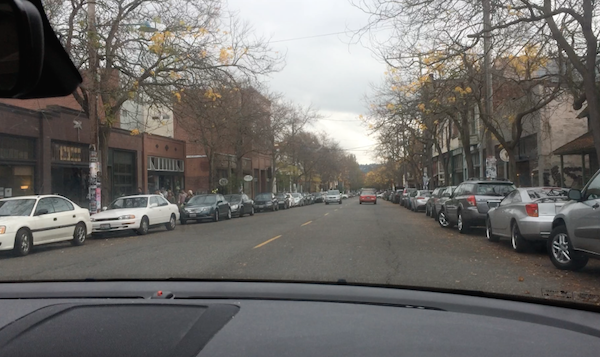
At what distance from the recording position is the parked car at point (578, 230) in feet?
24.9

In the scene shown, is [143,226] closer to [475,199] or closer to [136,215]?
[136,215]

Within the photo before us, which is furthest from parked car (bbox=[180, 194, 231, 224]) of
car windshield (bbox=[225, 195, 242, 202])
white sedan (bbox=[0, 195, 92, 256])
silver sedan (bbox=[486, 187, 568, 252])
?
silver sedan (bbox=[486, 187, 568, 252])

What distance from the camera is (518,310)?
351 cm

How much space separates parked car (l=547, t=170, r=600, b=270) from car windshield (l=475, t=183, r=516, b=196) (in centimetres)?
631

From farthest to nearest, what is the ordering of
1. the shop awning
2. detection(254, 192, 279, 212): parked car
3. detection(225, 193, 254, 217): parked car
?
detection(254, 192, 279, 212): parked car, detection(225, 193, 254, 217): parked car, the shop awning

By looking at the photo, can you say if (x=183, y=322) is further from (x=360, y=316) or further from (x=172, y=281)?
(x=172, y=281)

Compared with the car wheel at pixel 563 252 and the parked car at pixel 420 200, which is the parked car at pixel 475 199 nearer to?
the car wheel at pixel 563 252

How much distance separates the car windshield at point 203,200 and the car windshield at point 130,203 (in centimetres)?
530

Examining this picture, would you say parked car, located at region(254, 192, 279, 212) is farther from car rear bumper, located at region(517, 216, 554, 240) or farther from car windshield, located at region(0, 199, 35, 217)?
car rear bumper, located at region(517, 216, 554, 240)

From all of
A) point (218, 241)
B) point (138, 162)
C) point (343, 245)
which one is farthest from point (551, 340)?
point (138, 162)

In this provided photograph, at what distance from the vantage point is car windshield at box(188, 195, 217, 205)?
23.7m

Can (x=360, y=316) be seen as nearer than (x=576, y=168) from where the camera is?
Yes

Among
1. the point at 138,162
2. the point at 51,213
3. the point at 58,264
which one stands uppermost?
the point at 138,162

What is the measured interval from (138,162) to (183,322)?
31290mm
